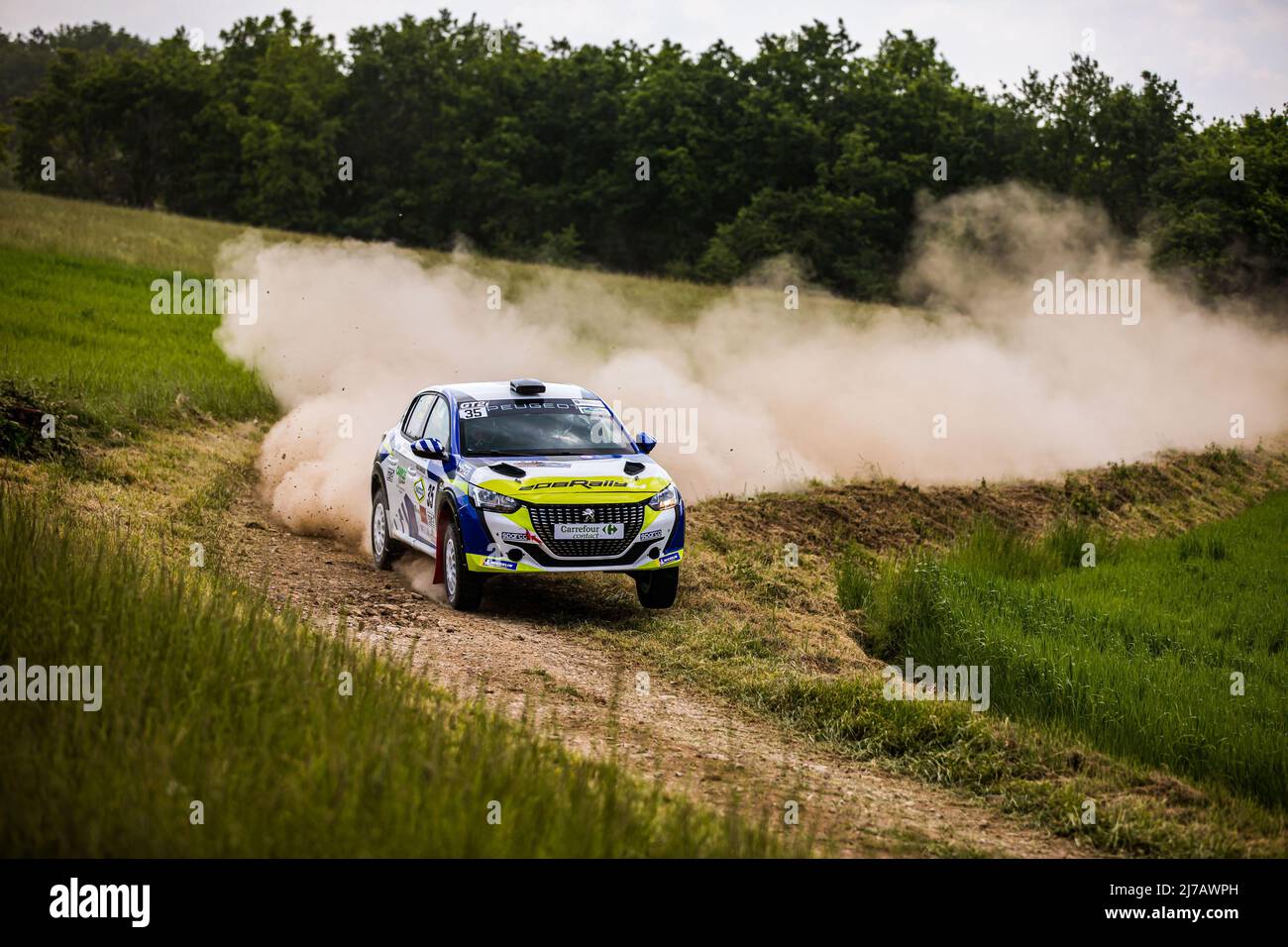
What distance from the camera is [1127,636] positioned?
13.7 meters

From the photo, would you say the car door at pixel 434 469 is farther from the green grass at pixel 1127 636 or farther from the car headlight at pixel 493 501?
the green grass at pixel 1127 636

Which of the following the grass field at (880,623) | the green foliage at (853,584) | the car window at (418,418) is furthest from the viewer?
the car window at (418,418)

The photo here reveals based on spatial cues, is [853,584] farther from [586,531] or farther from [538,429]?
[538,429]

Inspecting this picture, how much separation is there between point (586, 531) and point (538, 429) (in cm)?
174

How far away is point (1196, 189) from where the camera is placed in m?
55.8

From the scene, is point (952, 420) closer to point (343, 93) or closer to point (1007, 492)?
point (1007, 492)

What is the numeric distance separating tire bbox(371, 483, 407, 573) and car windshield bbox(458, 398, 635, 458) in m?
1.96

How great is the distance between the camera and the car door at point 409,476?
13891mm

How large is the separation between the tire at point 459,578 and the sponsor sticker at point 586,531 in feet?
2.87

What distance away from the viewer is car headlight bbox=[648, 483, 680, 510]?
12.6 m

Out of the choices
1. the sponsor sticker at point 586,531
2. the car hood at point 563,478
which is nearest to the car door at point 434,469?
the car hood at point 563,478

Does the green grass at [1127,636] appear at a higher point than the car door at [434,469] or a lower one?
lower

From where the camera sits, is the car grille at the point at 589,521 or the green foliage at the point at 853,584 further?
the green foliage at the point at 853,584
